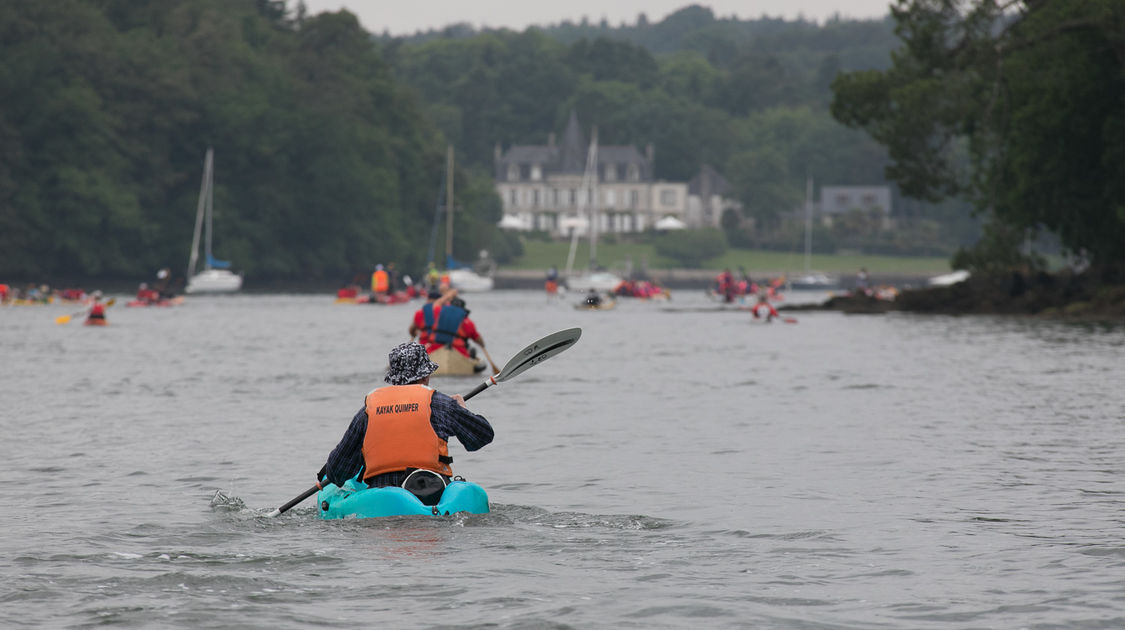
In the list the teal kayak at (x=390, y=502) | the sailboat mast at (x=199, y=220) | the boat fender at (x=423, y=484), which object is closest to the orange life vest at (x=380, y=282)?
the sailboat mast at (x=199, y=220)

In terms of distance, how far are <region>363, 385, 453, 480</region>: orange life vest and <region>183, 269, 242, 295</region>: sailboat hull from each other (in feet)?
302

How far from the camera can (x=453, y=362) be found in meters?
29.0

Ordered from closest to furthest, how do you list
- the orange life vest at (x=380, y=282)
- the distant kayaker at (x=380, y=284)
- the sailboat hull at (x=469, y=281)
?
1. the distant kayaker at (x=380, y=284)
2. the orange life vest at (x=380, y=282)
3. the sailboat hull at (x=469, y=281)

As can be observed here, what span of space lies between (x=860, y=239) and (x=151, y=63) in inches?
4028

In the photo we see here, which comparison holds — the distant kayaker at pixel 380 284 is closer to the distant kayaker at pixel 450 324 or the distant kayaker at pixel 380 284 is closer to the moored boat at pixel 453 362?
the moored boat at pixel 453 362

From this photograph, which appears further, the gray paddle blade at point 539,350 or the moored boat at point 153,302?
the moored boat at point 153,302

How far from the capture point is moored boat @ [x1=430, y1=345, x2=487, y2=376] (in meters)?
28.8

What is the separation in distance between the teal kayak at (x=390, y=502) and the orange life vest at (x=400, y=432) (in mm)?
226

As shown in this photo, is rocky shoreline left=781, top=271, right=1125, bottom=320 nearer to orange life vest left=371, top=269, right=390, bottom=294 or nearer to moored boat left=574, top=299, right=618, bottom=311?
moored boat left=574, top=299, right=618, bottom=311

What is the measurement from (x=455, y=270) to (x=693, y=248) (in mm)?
57851

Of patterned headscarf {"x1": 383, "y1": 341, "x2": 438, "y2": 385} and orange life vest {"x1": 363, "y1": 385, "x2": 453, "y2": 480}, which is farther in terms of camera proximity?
patterned headscarf {"x1": 383, "y1": 341, "x2": 438, "y2": 385}

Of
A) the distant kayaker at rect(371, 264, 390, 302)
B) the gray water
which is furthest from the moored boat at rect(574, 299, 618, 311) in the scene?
the gray water

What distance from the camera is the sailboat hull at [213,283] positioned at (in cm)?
10281

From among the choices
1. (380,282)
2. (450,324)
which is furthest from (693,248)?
(450,324)
